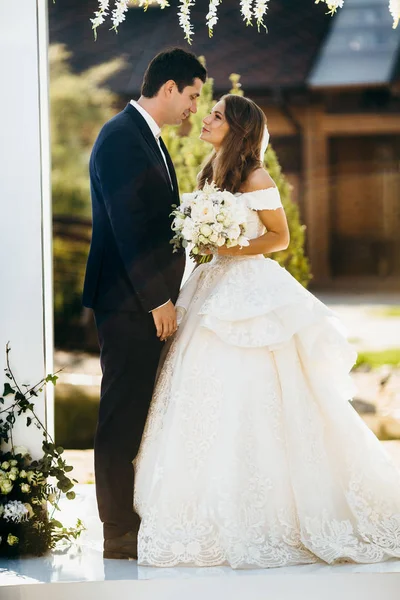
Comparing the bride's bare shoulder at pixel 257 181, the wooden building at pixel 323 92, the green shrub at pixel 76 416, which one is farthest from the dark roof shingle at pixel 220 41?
the green shrub at pixel 76 416

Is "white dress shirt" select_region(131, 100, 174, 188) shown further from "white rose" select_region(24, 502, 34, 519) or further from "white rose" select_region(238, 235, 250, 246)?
"white rose" select_region(24, 502, 34, 519)

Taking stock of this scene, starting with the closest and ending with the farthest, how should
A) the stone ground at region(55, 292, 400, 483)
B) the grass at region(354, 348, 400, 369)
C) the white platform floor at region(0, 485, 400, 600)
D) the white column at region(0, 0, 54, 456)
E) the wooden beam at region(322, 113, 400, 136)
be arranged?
the white platform floor at region(0, 485, 400, 600), the white column at region(0, 0, 54, 456), the wooden beam at region(322, 113, 400, 136), the stone ground at region(55, 292, 400, 483), the grass at region(354, 348, 400, 369)

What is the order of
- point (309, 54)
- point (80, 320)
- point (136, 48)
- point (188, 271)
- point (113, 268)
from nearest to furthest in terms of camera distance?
point (113, 268) < point (188, 271) < point (136, 48) < point (309, 54) < point (80, 320)

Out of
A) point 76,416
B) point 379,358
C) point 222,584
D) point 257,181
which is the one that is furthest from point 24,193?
point 379,358

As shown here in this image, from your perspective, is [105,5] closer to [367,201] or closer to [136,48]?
[136,48]

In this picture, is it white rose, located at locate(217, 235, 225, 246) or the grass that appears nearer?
white rose, located at locate(217, 235, 225, 246)

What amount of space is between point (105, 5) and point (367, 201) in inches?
71.1

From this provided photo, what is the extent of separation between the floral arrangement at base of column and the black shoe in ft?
0.58

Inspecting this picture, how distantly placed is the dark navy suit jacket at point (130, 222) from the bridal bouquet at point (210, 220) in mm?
125

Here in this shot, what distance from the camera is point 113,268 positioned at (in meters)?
3.04

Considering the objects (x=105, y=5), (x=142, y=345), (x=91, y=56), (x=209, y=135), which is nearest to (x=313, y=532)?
(x=142, y=345)

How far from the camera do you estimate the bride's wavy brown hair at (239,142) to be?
10.3ft

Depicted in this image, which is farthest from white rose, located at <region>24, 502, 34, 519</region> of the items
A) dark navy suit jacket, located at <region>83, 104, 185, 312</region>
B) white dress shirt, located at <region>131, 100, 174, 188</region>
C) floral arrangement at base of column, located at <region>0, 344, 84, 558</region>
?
white dress shirt, located at <region>131, 100, 174, 188</region>

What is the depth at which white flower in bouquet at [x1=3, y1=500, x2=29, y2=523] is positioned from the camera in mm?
2998
